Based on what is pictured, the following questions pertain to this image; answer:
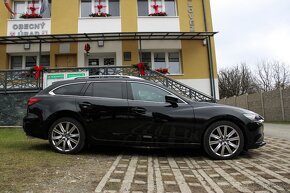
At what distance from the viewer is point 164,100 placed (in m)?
6.91

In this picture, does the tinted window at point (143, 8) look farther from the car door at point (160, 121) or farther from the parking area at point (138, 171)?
the car door at point (160, 121)

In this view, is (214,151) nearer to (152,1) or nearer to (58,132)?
(58,132)

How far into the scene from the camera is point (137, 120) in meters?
6.76

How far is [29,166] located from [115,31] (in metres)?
12.8

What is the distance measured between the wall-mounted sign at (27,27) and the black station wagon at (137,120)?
11.1 m

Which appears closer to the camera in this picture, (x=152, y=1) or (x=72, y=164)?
(x=72, y=164)

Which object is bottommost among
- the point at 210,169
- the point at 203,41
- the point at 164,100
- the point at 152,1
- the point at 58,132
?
the point at 210,169

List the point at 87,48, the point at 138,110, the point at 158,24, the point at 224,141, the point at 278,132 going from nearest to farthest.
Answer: the point at 224,141 → the point at 138,110 → the point at 278,132 → the point at 87,48 → the point at 158,24

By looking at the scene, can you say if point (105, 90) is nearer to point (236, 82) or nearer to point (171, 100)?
→ point (171, 100)

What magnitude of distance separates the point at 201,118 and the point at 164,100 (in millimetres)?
848

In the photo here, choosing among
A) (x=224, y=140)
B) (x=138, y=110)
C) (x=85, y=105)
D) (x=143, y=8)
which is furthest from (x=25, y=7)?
(x=224, y=140)

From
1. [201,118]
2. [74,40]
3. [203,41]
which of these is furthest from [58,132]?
[203,41]

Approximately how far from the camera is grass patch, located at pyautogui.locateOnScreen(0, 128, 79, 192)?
4.59 meters

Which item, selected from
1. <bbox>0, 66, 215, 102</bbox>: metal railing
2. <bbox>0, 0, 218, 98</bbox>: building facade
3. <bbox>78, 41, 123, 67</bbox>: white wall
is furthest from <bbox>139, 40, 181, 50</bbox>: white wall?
<bbox>0, 66, 215, 102</bbox>: metal railing
